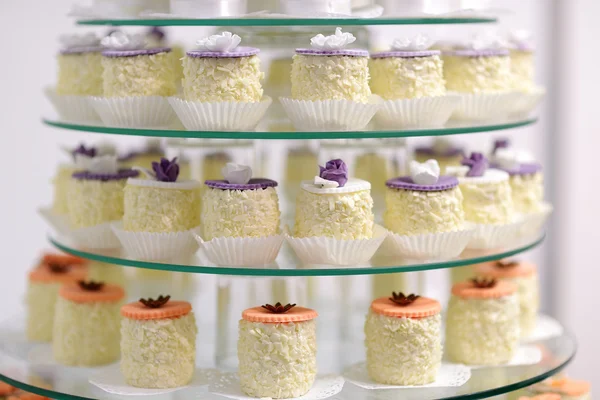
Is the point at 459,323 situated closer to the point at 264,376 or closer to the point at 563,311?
the point at 264,376

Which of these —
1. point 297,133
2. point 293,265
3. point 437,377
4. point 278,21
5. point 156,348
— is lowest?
point 437,377

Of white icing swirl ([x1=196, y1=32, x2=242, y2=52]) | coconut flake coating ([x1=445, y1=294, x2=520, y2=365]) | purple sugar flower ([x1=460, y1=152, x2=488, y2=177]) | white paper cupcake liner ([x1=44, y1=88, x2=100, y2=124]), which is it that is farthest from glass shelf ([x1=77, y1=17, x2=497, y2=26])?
coconut flake coating ([x1=445, y1=294, x2=520, y2=365])

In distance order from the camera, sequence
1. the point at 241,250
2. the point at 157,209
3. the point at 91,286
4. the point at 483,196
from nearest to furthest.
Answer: the point at 241,250, the point at 157,209, the point at 483,196, the point at 91,286

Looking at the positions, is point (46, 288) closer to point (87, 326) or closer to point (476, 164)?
point (87, 326)

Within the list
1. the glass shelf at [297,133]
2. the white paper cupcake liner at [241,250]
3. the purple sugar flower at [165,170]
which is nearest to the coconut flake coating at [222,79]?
the glass shelf at [297,133]

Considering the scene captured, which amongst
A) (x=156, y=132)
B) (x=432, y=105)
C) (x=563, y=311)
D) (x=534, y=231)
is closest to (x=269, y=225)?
(x=156, y=132)

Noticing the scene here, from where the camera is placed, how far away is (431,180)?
227 cm

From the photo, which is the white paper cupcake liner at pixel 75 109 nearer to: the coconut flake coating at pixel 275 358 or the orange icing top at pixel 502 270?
the coconut flake coating at pixel 275 358

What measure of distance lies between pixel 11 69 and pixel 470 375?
2398mm

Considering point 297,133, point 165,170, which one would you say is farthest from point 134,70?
point 297,133

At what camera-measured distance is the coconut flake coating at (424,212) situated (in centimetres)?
224

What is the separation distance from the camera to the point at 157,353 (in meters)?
2.25

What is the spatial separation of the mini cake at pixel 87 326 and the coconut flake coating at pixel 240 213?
0.54 metres

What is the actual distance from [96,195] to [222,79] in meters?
0.58
